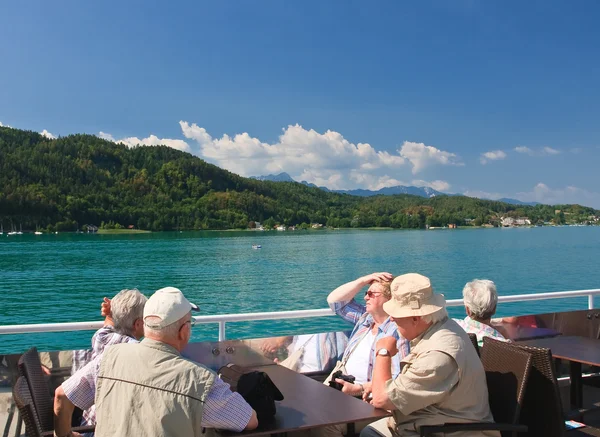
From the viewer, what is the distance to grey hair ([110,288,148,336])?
2389mm

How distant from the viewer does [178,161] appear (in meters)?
119

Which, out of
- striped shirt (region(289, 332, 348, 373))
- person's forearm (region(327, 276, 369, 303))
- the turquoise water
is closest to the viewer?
striped shirt (region(289, 332, 348, 373))

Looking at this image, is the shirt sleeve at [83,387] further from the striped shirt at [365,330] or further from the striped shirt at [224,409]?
the striped shirt at [365,330]

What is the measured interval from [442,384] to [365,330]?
1.11m

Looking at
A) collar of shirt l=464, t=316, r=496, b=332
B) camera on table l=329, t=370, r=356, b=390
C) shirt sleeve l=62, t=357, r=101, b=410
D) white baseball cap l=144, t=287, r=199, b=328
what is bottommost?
camera on table l=329, t=370, r=356, b=390

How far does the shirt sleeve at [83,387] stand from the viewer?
214cm

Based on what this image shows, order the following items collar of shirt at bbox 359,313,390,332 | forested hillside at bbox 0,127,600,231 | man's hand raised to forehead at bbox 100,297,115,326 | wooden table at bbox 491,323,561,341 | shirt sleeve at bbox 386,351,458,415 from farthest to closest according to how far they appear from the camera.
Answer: forested hillside at bbox 0,127,600,231
wooden table at bbox 491,323,561,341
collar of shirt at bbox 359,313,390,332
man's hand raised to forehead at bbox 100,297,115,326
shirt sleeve at bbox 386,351,458,415

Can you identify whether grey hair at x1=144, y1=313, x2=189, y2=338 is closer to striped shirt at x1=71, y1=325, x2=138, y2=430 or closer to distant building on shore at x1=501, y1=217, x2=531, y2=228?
striped shirt at x1=71, y1=325, x2=138, y2=430

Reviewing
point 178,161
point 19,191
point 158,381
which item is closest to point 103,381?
point 158,381

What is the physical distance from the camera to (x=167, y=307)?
1.85m

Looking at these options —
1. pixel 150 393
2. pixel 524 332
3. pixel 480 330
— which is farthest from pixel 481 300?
pixel 150 393

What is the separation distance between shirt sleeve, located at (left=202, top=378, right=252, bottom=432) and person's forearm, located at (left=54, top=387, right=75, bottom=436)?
2.30 feet

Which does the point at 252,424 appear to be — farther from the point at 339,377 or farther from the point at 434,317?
the point at 339,377

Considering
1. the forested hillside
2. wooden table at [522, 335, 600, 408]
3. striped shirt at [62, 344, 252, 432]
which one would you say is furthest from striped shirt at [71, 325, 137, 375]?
the forested hillside
